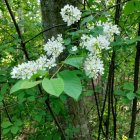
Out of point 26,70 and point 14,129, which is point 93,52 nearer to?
point 26,70

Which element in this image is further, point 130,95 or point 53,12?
point 53,12

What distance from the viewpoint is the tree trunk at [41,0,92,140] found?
225 cm

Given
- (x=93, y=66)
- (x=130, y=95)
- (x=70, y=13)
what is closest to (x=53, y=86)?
(x=93, y=66)

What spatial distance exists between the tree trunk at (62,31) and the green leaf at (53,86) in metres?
1.34

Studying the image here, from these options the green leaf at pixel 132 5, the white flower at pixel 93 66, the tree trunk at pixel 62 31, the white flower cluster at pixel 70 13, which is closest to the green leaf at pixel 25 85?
the white flower at pixel 93 66

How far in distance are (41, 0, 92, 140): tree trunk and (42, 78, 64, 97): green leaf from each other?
1.34 metres

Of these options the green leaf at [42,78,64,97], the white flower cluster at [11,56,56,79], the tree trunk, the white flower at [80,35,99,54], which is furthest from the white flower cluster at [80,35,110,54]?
the tree trunk

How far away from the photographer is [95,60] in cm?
129

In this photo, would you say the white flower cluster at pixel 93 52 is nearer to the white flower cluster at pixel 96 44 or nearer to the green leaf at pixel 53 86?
the white flower cluster at pixel 96 44

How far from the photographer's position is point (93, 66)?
1281mm

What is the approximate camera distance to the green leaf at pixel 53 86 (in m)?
0.90

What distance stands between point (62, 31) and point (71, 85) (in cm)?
131

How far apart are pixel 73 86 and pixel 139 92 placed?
3.78 feet

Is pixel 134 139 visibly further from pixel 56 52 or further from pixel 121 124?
pixel 121 124
